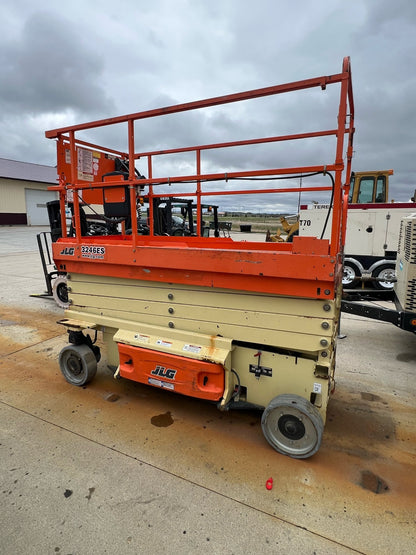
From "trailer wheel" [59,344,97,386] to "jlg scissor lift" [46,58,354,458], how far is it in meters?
0.28

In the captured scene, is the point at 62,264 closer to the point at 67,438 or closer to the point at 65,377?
the point at 65,377

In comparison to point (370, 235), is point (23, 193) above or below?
above

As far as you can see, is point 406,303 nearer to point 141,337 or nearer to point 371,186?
point 141,337

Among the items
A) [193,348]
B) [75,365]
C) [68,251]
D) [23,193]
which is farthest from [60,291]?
[23,193]

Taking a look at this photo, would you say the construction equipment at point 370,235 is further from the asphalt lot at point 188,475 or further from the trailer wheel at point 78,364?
the trailer wheel at point 78,364

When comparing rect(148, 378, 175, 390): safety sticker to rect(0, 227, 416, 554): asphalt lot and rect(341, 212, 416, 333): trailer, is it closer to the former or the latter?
rect(0, 227, 416, 554): asphalt lot

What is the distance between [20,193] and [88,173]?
3057 centimetres

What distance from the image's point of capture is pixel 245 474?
7.41 ft

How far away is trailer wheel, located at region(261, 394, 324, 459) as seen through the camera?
2.32 metres

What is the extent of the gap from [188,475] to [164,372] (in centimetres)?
78

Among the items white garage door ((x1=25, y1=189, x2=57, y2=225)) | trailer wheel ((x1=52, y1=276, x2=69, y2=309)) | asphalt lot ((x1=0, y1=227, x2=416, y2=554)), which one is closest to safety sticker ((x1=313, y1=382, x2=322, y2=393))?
asphalt lot ((x1=0, y1=227, x2=416, y2=554))

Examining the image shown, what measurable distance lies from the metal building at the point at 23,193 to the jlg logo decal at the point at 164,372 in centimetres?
3136

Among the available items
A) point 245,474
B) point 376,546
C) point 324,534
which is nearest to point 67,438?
point 245,474

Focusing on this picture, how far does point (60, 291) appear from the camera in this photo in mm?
6539
